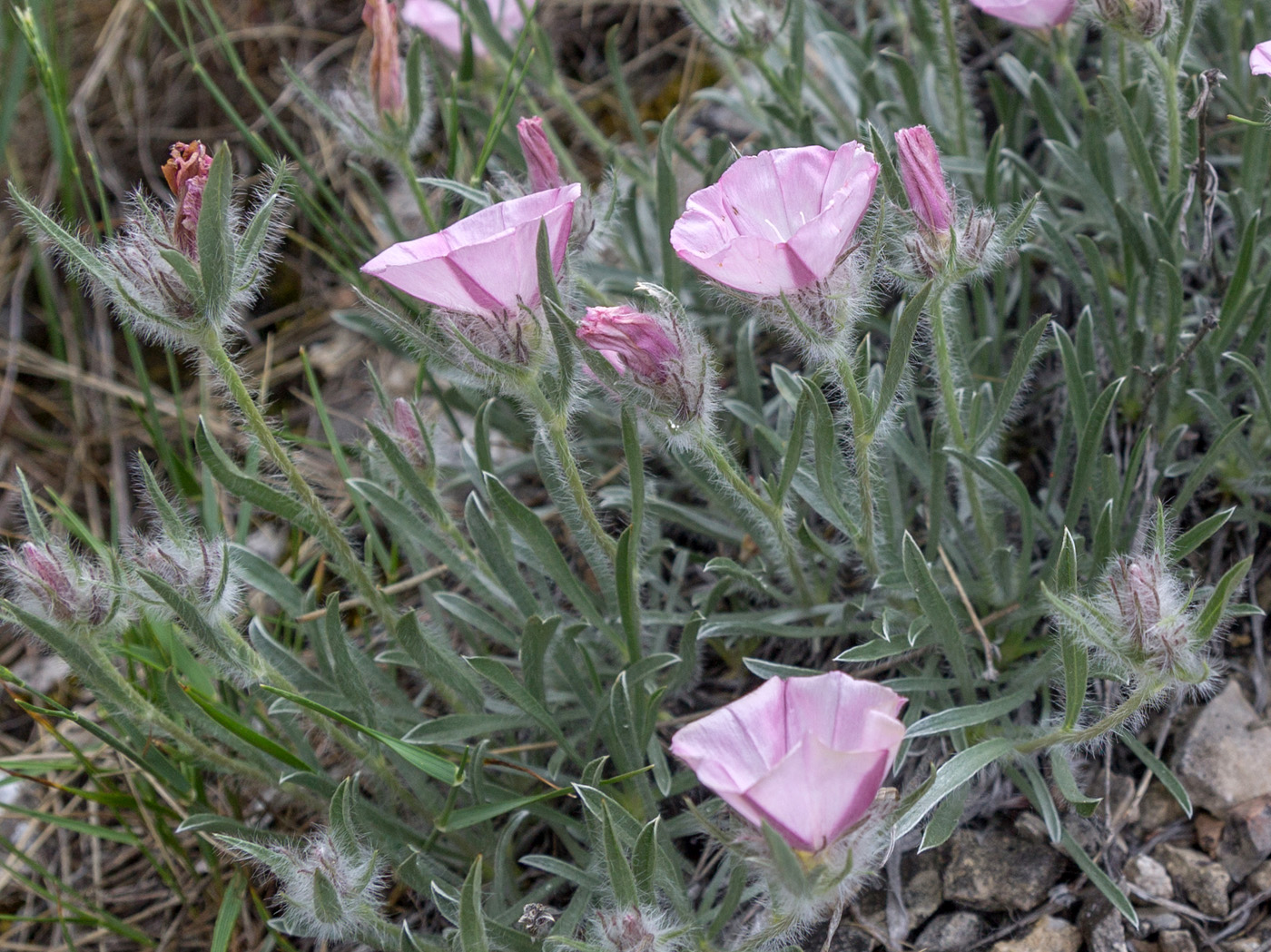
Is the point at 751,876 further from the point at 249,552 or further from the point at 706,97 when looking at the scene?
the point at 706,97

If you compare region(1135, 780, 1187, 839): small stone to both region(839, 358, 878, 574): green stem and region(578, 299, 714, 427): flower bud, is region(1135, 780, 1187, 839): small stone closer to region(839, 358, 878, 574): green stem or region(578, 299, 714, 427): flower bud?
region(839, 358, 878, 574): green stem

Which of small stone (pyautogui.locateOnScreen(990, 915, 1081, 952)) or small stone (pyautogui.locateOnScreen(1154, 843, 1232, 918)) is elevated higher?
small stone (pyautogui.locateOnScreen(990, 915, 1081, 952))

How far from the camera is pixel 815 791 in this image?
144 centimetres

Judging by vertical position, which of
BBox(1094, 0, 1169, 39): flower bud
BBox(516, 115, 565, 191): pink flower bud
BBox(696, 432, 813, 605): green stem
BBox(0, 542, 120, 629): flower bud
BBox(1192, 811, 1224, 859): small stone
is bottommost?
BBox(1192, 811, 1224, 859): small stone

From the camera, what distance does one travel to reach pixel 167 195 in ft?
13.4

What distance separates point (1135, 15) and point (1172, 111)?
0.29 metres

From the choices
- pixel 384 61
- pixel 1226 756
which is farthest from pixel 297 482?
pixel 1226 756

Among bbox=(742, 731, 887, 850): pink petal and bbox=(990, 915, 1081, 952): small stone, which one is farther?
bbox=(990, 915, 1081, 952): small stone

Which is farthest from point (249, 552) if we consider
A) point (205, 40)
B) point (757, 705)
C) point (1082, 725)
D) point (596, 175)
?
point (205, 40)

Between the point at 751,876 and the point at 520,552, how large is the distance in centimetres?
87

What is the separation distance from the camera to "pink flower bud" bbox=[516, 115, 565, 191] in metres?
2.09

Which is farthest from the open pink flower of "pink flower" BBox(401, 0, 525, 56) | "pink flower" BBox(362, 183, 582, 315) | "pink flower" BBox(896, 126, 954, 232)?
"pink flower" BBox(401, 0, 525, 56)

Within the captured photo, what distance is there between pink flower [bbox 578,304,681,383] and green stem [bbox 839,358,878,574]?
0.31 metres

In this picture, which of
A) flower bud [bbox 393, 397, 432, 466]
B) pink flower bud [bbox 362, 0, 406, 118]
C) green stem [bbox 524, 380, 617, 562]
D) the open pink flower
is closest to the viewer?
the open pink flower
